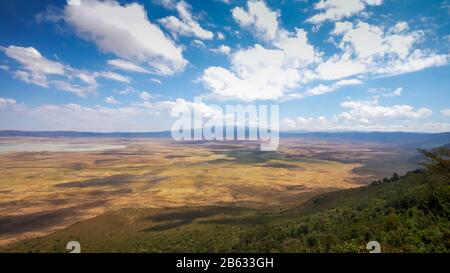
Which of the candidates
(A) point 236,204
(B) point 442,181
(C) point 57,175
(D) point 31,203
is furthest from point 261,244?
(C) point 57,175

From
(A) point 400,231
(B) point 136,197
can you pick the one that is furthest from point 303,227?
(B) point 136,197

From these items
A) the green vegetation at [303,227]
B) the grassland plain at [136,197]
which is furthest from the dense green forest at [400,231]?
the grassland plain at [136,197]

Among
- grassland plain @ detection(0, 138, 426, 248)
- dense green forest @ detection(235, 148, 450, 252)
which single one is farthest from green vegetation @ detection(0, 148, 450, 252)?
grassland plain @ detection(0, 138, 426, 248)

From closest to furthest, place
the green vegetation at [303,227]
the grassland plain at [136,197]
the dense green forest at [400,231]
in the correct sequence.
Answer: the dense green forest at [400,231]
the green vegetation at [303,227]
the grassland plain at [136,197]

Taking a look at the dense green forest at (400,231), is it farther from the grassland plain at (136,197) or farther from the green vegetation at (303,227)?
the grassland plain at (136,197)

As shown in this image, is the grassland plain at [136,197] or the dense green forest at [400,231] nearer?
the dense green forest at [400,231]

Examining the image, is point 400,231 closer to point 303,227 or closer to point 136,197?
point 303,227

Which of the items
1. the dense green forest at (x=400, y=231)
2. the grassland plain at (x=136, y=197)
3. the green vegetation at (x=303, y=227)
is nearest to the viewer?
the dense green forest at (x=400, y=231)

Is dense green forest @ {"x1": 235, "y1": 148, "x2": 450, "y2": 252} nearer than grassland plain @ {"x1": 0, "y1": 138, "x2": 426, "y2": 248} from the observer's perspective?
Yes

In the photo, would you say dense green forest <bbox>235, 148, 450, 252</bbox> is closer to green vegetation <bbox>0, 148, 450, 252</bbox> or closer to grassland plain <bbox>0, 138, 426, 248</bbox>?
green vegetation <bbox>0, 148, 450, 252</bbox>
